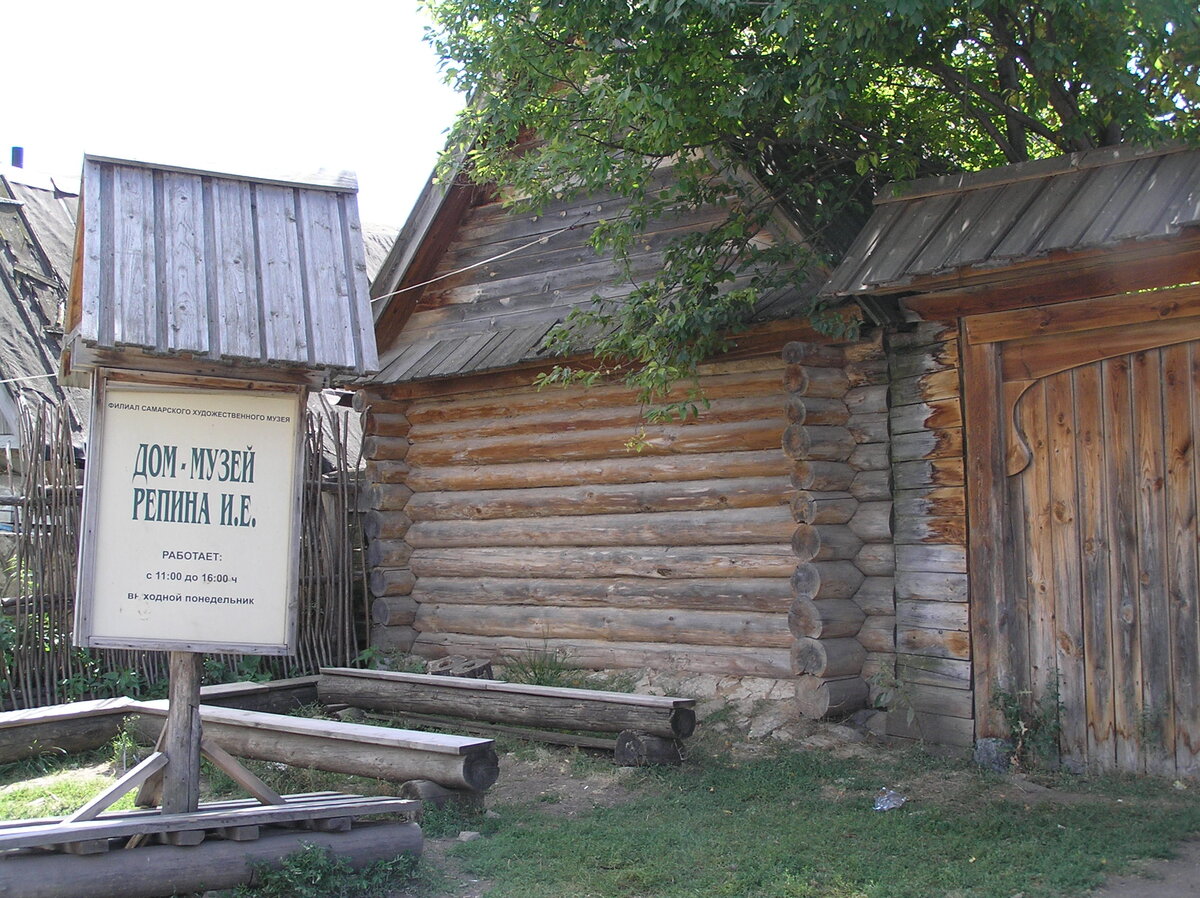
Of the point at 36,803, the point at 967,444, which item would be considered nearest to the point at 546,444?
the point at 967,444

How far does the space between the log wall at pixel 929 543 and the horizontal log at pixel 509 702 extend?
152cm

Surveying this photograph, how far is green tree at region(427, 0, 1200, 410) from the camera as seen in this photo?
21.1ft

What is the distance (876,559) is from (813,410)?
1.12 m

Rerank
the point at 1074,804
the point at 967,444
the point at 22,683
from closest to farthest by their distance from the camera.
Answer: the point at 1074,804 → the point at 967,444 → the point at 22,683

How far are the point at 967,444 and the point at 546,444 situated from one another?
13.4 ft

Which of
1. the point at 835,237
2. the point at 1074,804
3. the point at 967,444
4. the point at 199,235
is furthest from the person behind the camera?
the point at 835,237

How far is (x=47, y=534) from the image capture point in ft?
31.4

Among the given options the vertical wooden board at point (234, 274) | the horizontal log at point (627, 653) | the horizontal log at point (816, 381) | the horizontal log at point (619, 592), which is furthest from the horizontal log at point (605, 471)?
the vertical wooden board at point (234, 274)

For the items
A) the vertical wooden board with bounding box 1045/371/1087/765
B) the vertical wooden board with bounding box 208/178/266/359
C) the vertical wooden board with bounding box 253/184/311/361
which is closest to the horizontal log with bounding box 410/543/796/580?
the vertical wooden board with bounding box 1045/371/1087/765

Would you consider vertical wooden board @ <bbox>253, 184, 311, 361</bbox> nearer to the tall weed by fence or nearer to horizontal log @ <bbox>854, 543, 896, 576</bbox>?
the tall weed by fence

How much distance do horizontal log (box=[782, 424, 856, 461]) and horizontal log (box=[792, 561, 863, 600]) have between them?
2.44ft

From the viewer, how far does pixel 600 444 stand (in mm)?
9922

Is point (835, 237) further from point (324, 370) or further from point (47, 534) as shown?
point (47, 534)

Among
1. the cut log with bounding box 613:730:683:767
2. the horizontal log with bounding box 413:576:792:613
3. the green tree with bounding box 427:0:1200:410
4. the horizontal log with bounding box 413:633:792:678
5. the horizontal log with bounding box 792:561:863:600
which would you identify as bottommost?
the cut log with bounding box 613:730:683:767
